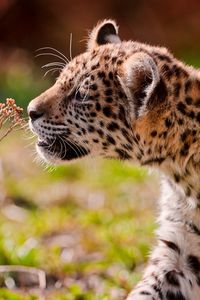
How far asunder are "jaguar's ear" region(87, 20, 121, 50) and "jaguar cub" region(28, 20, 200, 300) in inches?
12.9

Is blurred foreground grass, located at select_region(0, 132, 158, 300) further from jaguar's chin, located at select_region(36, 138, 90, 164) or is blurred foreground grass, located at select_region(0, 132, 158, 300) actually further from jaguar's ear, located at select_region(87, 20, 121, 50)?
jaguar's ear, located at select_region(87, 20, 121, 50)

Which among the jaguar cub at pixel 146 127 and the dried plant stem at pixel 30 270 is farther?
the dried plant stem at pixel 30 270

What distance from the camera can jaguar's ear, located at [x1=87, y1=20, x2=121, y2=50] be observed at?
24.1 ft

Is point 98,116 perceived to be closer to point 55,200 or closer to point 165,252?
point 165,252

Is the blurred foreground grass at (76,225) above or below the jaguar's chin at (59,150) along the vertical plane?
below

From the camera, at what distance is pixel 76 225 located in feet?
30.3

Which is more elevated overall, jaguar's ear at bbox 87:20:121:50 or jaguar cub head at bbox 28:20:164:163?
jaguar's ear at bbox 87:20:121:50

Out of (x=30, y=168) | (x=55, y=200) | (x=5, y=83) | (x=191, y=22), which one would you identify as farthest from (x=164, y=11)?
(x=55, y=200)

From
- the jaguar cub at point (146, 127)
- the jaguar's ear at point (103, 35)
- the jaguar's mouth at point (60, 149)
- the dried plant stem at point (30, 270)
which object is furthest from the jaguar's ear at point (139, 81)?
the dried plant stem at point (30, 270)

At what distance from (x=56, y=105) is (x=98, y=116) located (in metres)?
0.30

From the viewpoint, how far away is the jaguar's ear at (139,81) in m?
6.42

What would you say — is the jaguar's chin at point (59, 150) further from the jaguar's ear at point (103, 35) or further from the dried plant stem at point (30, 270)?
the dried plant stem at point (30, 270)

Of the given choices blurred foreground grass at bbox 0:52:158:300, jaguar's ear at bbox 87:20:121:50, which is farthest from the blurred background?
jaguar's ear at bbox 87:20:121:50

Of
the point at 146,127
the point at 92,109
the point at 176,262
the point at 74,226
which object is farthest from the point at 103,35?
the point at 74,226
